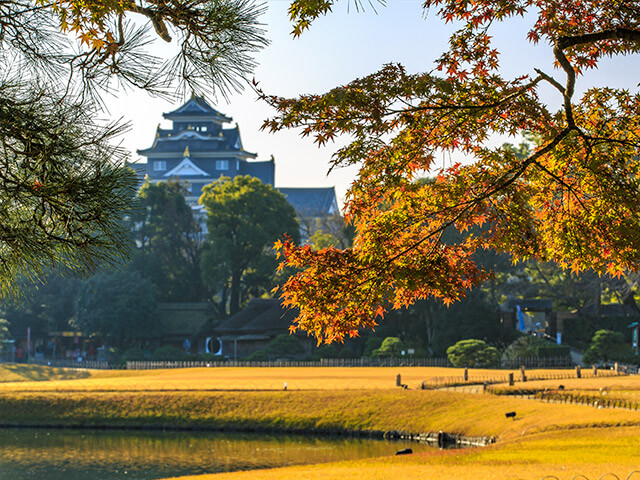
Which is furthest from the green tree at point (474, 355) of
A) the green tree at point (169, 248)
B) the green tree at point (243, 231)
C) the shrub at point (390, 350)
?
the green tree at point (169, 248)

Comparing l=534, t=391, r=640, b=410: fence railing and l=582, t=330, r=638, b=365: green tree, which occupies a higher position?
l=582, t=330, r=638, b=365: green tree

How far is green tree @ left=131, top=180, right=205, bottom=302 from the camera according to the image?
69.6m

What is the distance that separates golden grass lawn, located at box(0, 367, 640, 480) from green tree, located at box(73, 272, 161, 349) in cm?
1246

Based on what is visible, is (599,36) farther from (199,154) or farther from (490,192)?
(199,154)

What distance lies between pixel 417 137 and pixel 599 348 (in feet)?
135

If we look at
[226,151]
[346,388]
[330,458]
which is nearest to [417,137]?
[330,458]

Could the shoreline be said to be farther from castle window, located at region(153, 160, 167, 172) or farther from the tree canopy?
castle window, located at region(153, 160, 167, 172)

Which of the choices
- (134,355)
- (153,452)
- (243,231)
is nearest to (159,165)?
(243,231)

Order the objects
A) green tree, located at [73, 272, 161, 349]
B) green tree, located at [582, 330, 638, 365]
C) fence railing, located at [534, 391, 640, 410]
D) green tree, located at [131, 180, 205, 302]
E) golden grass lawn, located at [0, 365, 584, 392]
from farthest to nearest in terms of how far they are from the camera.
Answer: green tree, located at [131, 180, 205, 302]
green tree, located at [73, 272, 161, 349]
green tree, located at [582, 330, 638, 365]
golden grass lawn, located at [0, 365, 584, 392]
fence railing, located at [534, 391, 640, 410]

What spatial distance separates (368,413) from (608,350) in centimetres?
2154

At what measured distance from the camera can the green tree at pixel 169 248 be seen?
228 feet

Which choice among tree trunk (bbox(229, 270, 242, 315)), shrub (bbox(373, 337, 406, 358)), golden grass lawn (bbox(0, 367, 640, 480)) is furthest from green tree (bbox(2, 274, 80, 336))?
shrub (bbox(373, 337, 406, 358))

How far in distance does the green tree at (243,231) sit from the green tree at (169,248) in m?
4.91

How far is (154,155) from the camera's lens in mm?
115438
